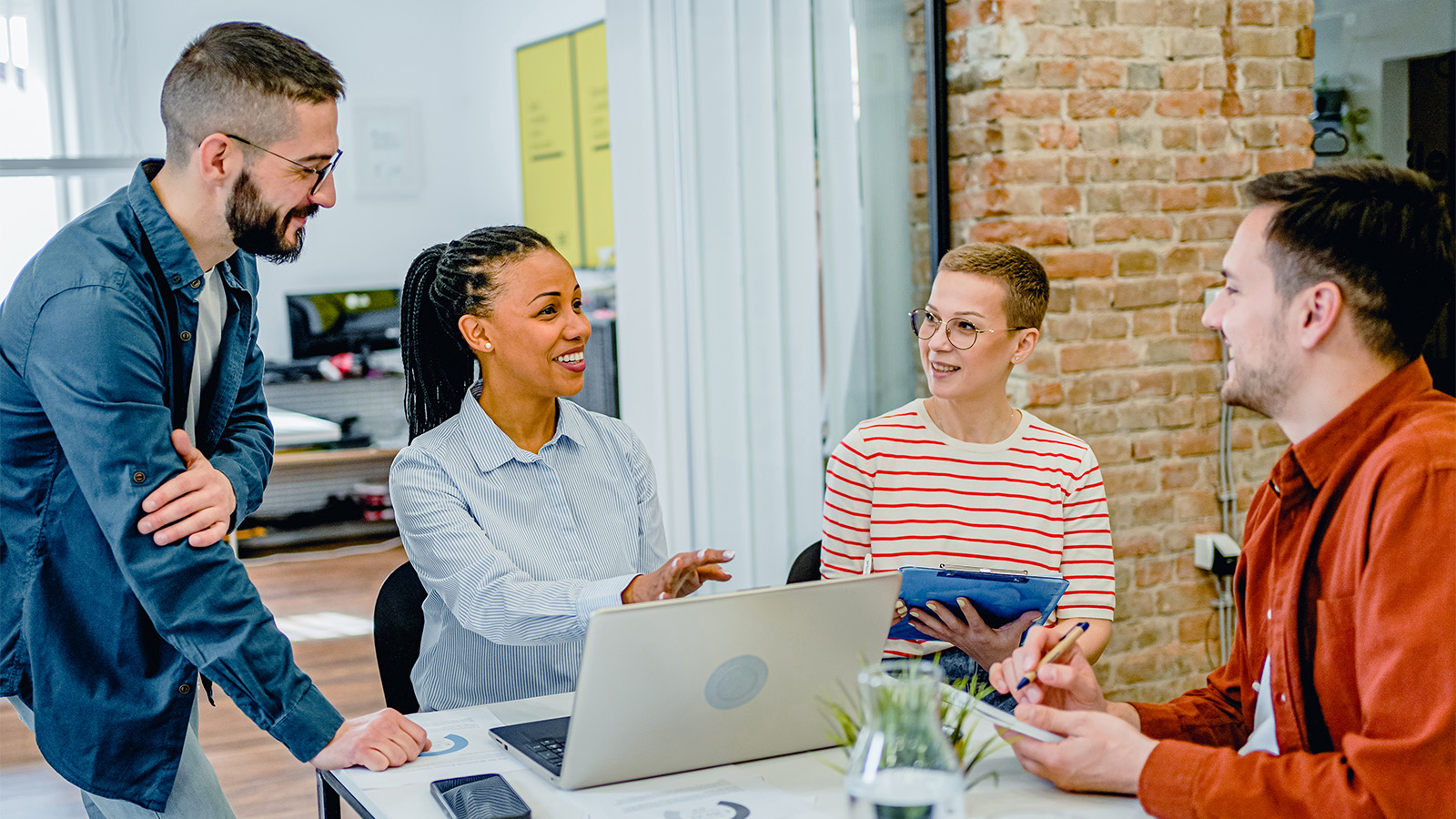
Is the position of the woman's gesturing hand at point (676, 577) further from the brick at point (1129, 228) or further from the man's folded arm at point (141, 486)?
the brick at point (1129, 228)

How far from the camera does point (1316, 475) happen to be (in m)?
1.33

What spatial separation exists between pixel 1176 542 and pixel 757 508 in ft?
3.61

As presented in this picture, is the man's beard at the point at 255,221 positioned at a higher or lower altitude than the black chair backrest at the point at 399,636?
higher

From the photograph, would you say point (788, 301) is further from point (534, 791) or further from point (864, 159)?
point (534, 791)

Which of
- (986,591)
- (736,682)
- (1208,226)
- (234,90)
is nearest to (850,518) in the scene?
(986,591)

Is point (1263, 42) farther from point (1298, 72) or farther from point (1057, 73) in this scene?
point (1057, 73)

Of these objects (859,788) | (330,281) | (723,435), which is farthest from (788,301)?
(330,281)

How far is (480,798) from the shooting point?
1.30 meters

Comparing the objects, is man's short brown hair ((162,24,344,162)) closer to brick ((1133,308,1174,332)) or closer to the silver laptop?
the silver laptop

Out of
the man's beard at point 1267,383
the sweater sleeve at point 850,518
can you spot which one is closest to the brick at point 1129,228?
the sweater sleeve at point 850,518

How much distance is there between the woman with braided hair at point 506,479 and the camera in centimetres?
183

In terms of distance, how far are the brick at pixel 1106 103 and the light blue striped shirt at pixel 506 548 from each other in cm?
164

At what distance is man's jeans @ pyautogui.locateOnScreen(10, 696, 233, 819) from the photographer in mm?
1598

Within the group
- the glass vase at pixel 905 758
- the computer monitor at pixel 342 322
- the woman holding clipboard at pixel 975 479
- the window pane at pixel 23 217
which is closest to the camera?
the glass vase at pixel 905 758
